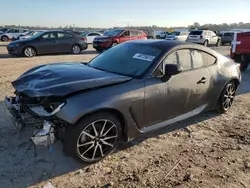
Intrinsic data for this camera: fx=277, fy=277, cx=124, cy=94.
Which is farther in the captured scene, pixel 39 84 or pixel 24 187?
pixel 39 84

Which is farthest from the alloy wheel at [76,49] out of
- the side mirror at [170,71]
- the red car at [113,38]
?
the side mirror at [170,71]

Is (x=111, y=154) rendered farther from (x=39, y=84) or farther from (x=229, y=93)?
(x=229, y=93)

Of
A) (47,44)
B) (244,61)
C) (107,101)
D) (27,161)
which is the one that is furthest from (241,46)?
(47,44)

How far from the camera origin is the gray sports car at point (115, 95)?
3.42m

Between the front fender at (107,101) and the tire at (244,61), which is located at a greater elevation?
the front fender at (107,101)

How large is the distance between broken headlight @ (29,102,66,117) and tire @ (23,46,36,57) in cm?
1245

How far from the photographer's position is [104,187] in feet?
10.6

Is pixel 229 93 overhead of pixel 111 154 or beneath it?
overhead

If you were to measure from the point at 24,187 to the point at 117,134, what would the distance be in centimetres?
132

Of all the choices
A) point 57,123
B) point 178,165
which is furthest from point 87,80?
point 178,165

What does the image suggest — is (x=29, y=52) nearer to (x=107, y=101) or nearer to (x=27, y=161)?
(x=27, y=161)

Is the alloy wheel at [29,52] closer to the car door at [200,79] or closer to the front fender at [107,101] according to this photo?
the car door at [200,79]

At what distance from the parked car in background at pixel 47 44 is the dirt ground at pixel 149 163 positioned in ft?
36.7

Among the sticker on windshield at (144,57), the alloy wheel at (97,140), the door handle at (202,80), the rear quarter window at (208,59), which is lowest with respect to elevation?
the alloy wheel at (97,140)
